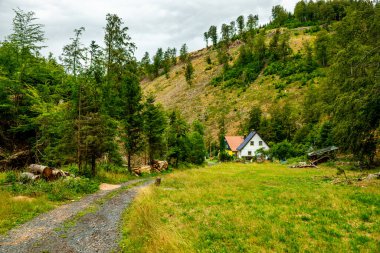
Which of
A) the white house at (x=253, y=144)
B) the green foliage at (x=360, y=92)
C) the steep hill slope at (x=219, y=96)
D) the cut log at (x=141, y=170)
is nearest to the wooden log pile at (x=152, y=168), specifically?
the cut log at (x=141, y=170)

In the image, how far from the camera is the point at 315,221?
980cm

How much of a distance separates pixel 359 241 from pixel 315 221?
2.19 metres

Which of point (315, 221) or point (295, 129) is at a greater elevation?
point (295, 129)

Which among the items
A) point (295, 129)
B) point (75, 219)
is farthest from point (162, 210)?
point (295, 129)

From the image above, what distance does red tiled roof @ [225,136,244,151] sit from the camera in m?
75.8

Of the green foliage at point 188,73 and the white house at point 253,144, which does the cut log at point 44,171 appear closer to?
the white house at point 253,144

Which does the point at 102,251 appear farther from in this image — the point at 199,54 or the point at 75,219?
the point at 199,54

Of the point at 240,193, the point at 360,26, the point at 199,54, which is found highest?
the point at 199,54

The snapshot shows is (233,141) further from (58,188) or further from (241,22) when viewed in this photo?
(241,22)

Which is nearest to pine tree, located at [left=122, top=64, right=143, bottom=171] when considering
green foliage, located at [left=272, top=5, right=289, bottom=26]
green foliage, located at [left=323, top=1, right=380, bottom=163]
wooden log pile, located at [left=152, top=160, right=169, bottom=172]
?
wooden log pile, located at [left=152, top=160, right=169, bottom=172]

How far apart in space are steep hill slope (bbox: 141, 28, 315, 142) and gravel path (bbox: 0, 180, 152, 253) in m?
52.1

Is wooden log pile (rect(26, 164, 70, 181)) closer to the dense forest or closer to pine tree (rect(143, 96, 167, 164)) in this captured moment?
the dense forest

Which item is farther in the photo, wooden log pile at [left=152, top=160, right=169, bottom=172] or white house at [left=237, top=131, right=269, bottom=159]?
white house at [left=237, top=131, right=269, bottom=159]

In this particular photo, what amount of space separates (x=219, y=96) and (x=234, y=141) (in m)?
27.6
